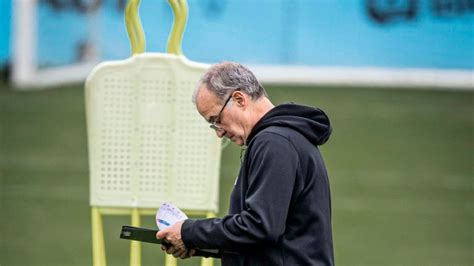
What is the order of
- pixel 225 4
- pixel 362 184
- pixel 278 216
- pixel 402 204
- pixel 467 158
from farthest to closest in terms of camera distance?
pixel 225 4
pixel 467 158
pixel 362 184
pixel 402 204
pixel 278 216

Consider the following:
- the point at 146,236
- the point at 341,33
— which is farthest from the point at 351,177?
the point at 146,236

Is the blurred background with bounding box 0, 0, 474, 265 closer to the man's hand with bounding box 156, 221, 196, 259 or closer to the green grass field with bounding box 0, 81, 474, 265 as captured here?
the green grass field with bounding box 0, 81, 474, 265

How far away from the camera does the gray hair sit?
315 centimetres

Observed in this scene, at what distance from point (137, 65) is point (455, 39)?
904 centimetres

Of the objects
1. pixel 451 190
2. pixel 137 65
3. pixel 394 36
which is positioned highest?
pixel 137 65

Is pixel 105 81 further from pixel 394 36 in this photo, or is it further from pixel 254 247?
pixel 394 36

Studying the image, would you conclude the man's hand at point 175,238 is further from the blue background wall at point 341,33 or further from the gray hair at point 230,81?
the blue background wall at point 341,33

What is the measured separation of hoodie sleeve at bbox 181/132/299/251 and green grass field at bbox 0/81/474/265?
10.7 feet

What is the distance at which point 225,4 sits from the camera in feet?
41.5

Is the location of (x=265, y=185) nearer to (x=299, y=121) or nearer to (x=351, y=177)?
(x=299, y=121)

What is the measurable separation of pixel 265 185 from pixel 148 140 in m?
1.37

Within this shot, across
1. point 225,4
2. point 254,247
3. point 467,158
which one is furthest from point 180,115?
point 225,4

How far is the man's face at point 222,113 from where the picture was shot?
3166 millimetres

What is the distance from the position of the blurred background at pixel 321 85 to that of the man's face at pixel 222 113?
458cm
